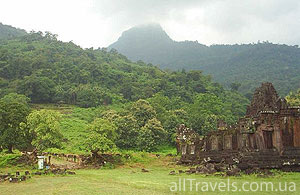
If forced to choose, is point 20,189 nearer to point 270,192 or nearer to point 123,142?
point 270,192

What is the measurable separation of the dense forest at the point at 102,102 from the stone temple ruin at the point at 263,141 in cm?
809

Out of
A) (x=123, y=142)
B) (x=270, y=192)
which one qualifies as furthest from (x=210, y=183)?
(x=123, y=142)

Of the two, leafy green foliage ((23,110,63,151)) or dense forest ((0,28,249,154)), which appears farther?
dense forest ((0,28,249,154))

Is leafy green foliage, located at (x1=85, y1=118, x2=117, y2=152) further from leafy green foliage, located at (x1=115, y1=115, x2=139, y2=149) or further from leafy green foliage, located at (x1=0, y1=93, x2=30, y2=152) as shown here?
leafy green foliage, located at (x1=115, y1=115, x2=139, y2=149)

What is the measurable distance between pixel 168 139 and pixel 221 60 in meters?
110

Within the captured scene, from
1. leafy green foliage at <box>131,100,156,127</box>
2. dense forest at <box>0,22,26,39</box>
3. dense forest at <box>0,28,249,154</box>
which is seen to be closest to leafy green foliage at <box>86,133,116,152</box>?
dense forest at <box>0,28,249,154</box>

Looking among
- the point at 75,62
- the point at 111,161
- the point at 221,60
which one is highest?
the point at 221,60

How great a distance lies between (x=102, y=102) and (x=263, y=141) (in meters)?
49.9

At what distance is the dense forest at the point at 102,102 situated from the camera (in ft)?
85.8

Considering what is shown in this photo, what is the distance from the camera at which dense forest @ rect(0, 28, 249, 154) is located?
26141 millimetres

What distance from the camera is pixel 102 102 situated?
64875 mm

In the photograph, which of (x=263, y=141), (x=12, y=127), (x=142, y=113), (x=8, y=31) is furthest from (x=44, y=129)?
(x=8, y=31)

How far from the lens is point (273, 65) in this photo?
387 ft

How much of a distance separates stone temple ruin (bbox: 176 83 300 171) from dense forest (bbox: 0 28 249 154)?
8.09 meters
